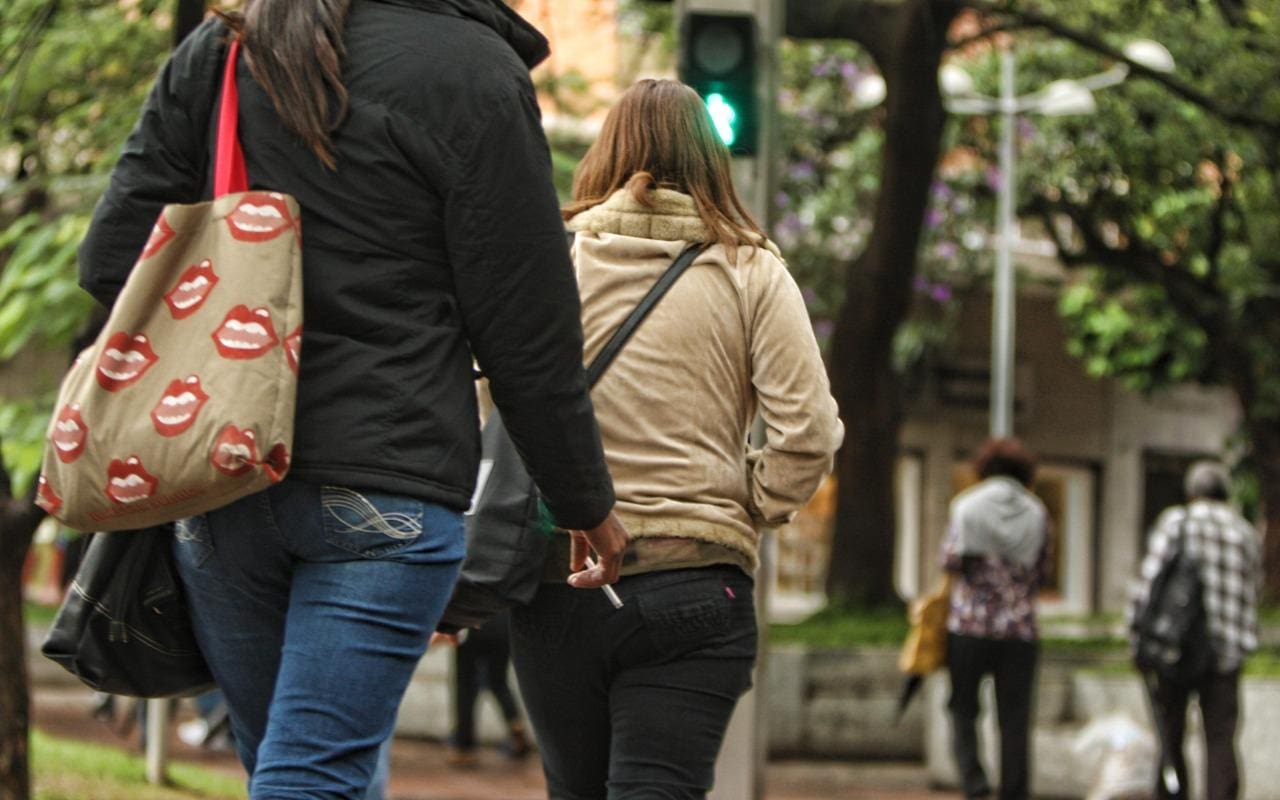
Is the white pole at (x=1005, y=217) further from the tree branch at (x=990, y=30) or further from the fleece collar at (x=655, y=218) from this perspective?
the fleece collar at (x=655, y=218)

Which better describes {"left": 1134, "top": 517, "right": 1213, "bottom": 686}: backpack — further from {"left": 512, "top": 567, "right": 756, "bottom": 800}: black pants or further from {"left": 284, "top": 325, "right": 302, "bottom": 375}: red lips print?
{"left": 284, "top": 325, "right": 302, "bottom": 375}: red lips print

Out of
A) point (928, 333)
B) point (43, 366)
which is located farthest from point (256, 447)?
point (928, 333)

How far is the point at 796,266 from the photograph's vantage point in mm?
23156

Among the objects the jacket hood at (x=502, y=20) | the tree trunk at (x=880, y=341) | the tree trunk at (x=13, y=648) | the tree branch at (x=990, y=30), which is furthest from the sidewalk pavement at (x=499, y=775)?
the jacket hood at (x=502, y=20)

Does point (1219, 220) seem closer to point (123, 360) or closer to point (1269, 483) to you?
point (1269, 483)

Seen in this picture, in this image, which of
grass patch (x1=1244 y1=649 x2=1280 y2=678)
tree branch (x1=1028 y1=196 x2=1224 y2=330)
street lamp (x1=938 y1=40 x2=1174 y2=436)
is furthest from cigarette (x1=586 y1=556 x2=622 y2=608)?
tree branch (x1=1028 y1=196 x2=1224 y2=330)

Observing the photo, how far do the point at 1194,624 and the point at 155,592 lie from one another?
7.51 metres

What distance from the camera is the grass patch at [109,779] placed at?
830cm

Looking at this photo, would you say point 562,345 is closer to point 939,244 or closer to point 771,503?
point 771,503

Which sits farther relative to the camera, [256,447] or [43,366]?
[43,366]

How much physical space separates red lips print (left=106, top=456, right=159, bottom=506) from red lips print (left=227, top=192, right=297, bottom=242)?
34 centimetres

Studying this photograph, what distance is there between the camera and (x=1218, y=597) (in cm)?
983

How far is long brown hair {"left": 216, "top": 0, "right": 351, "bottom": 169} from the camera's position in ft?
9.62

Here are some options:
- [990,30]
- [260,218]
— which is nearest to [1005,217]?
[990,30]
